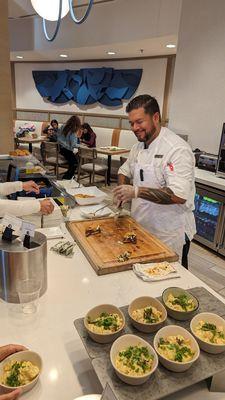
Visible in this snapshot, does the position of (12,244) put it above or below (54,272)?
above

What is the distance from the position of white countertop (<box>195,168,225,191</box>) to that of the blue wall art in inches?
150

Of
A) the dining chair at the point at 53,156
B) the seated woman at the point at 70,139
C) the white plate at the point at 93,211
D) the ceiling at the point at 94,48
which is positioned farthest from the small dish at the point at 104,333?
the dining chair at the point at 53,156

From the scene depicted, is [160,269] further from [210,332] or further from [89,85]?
[89,85]

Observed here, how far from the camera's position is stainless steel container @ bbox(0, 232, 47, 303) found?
97 centimetres

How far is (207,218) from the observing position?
138 inches

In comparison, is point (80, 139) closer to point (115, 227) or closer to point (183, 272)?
point (115, 227)

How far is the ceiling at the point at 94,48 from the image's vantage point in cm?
527

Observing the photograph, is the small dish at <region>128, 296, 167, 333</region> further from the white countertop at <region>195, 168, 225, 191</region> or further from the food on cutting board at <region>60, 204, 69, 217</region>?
the white countertop at <region>195, 168, 225, 191</region>

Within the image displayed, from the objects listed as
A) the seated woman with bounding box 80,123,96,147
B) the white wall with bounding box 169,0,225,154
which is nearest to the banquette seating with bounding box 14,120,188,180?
the seated woman with bounding box 80,123,96,147

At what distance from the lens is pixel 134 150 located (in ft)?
6.66

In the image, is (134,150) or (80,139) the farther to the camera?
(80,139)

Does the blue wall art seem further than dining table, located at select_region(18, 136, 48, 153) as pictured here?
No

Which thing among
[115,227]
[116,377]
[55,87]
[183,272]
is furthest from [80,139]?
[116,377]

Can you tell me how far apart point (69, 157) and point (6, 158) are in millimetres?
2777
